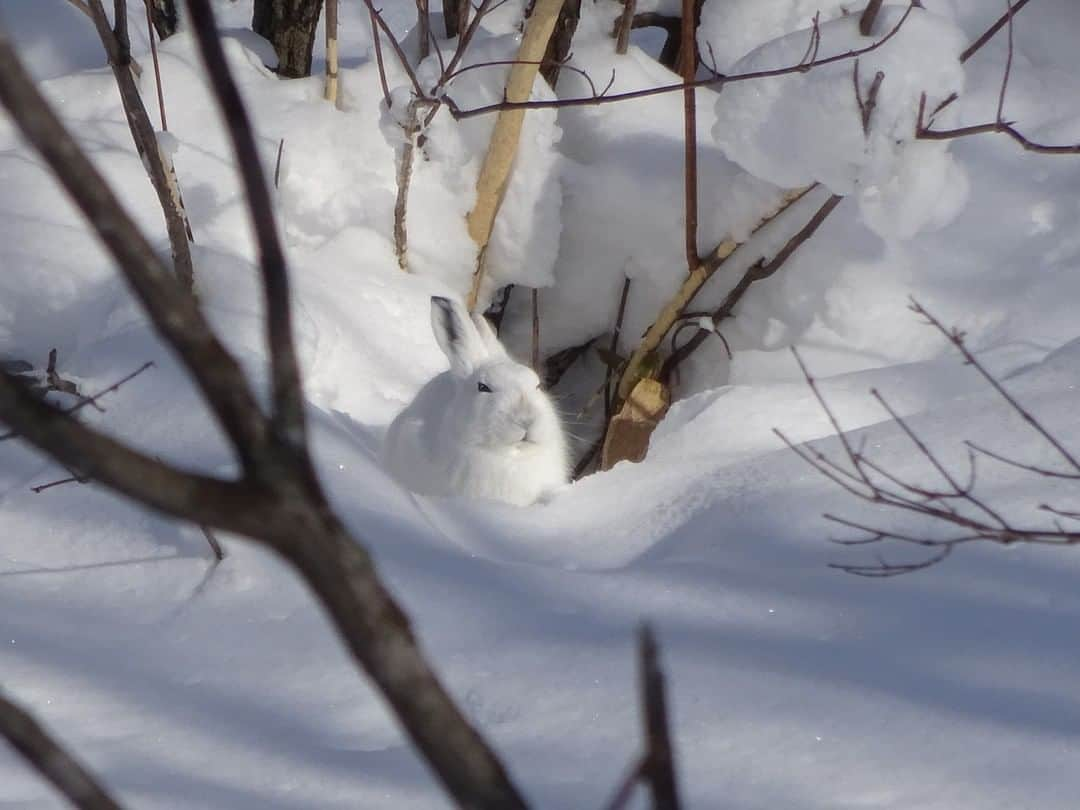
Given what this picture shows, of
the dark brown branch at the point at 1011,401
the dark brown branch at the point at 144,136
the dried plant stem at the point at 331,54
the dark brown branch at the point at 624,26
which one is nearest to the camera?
the dark brown branch at the point at 1011,401

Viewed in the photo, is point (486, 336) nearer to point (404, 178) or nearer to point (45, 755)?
point (404, 178)

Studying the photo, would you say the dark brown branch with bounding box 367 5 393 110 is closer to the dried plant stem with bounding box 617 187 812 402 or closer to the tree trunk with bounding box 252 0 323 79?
the tree trunk with bounding box 252 0 323 79

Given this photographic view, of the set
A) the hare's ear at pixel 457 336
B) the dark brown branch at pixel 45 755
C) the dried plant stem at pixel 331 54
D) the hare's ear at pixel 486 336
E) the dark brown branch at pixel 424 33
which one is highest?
the dark brown branch at pixel 424 33

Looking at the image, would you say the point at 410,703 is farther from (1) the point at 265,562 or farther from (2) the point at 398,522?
(2) the point at 398,522

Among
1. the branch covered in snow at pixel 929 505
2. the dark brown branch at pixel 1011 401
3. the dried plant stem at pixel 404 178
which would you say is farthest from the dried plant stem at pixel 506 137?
the dark brown branch at pixel 1011 401

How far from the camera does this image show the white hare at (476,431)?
402 cm

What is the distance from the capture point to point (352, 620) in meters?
0.62

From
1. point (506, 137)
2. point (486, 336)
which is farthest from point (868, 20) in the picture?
point (486, 336)

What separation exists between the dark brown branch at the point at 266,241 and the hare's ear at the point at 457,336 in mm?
3450

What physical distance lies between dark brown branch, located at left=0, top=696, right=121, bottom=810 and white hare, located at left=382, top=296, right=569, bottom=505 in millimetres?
3307

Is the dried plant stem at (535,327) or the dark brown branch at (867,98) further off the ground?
the dried plant stem at (535,327)

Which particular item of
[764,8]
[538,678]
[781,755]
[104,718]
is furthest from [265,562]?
[764,8]

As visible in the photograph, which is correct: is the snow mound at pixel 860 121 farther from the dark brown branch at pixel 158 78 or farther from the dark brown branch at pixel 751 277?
the dark brown branch at pixel 158 78

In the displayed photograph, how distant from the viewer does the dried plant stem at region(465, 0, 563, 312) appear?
4.77 m
